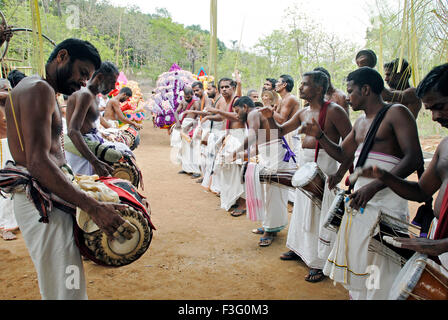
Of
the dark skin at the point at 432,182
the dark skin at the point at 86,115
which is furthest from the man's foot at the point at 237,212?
the dark skin at the point at 432,182

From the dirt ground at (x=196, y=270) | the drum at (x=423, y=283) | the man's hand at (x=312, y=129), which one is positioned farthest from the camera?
the dirt ground at (x=196, y=270)

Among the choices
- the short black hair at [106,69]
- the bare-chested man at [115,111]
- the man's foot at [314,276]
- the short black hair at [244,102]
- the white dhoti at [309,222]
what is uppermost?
the short black hair at [106,69]

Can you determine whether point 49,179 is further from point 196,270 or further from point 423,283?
point 196,270

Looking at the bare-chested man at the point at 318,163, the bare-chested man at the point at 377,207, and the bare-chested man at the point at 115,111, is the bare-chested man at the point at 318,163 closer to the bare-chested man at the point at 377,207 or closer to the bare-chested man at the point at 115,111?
the bare-chested man at the point at 377,207

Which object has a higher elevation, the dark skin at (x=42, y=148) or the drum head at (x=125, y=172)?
the dark skin at (x=42, y=148)

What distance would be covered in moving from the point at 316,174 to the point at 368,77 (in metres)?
1.00

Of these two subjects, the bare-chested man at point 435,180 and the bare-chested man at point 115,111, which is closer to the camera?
the bare-chested man at point 435,180

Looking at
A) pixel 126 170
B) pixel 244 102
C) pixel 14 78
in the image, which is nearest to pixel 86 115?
pixel 126 170

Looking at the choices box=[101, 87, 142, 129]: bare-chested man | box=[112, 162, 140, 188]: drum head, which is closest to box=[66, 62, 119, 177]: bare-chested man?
box=[112, 162, 140, 188]: drum head

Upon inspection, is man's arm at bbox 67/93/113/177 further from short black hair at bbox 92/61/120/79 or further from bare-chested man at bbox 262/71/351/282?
bare-chested man at bbox 262/71/351/282

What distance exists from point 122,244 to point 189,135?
664cm

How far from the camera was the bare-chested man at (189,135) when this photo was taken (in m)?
8.32

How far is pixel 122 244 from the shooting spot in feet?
6.34

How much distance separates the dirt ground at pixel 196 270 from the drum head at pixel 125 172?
0.99 metres
